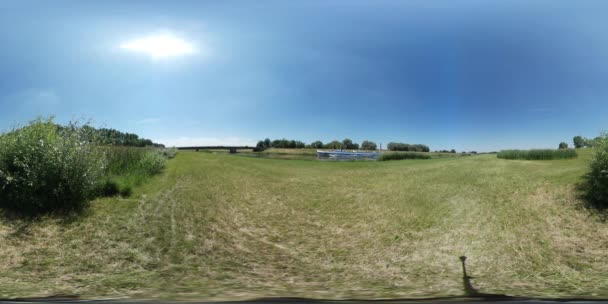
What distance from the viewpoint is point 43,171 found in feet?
24.7

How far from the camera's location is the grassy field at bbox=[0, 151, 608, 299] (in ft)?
14.3

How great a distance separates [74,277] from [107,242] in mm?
1429

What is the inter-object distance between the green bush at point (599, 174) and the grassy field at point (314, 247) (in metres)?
0.56

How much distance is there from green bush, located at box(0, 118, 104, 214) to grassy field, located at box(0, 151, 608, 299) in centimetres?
61

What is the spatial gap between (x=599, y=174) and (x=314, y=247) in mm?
8012

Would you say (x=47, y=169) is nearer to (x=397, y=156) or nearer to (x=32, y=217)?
(x=32, y=217)

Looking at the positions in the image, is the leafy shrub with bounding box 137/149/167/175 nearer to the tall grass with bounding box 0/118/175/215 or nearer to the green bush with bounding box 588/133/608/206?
the tall grass with bounding box 0/118/175/215

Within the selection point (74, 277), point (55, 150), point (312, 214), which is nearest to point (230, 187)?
point (312, 214)

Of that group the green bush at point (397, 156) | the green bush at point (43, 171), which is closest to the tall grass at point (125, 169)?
the green bush at point (43, 171)

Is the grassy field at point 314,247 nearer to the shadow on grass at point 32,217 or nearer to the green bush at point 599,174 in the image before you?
the shadow on grass at point 32,217

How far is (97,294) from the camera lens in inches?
150

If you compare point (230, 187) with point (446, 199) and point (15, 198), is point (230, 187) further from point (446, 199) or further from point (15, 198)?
point (446, 199)

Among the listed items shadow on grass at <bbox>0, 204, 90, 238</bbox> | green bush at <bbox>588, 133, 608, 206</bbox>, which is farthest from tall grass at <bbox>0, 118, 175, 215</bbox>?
green bush at <bbox>588, 133, 608, 206</bbox>

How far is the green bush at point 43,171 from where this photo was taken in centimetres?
737
